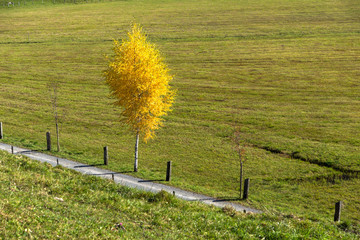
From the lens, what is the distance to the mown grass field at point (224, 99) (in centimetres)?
2764

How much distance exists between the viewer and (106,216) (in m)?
13.8

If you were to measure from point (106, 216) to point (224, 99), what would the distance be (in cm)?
3716

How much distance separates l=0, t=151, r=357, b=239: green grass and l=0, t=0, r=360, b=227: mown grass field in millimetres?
6513

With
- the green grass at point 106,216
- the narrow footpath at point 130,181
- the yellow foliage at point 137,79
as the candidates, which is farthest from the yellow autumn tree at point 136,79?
the green grass at point 106,216

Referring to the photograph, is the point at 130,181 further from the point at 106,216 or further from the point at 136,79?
the point at 106,216

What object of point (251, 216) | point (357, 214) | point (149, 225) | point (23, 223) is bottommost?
point (357, 214)

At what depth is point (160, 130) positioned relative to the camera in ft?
123

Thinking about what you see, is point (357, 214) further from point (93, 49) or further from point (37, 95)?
point (93, 49)

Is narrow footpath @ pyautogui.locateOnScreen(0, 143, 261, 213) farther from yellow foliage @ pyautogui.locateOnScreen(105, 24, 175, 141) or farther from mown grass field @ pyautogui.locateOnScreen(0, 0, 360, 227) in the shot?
yellow foliage @ pyautogui.locateOnScreen(105, 24, 175, 141)

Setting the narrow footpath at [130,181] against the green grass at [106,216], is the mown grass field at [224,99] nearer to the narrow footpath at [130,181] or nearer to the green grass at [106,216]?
the narrow footpath at [130,181]

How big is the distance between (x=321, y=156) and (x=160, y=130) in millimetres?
15125

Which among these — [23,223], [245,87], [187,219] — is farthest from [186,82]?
[23,223]

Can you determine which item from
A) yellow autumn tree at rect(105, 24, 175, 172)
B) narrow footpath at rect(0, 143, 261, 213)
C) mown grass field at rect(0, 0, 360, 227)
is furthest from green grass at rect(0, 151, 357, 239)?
yellow autumn tree at rect(105, 24, 175, 172)

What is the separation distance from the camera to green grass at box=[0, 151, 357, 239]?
1183 centimetres
